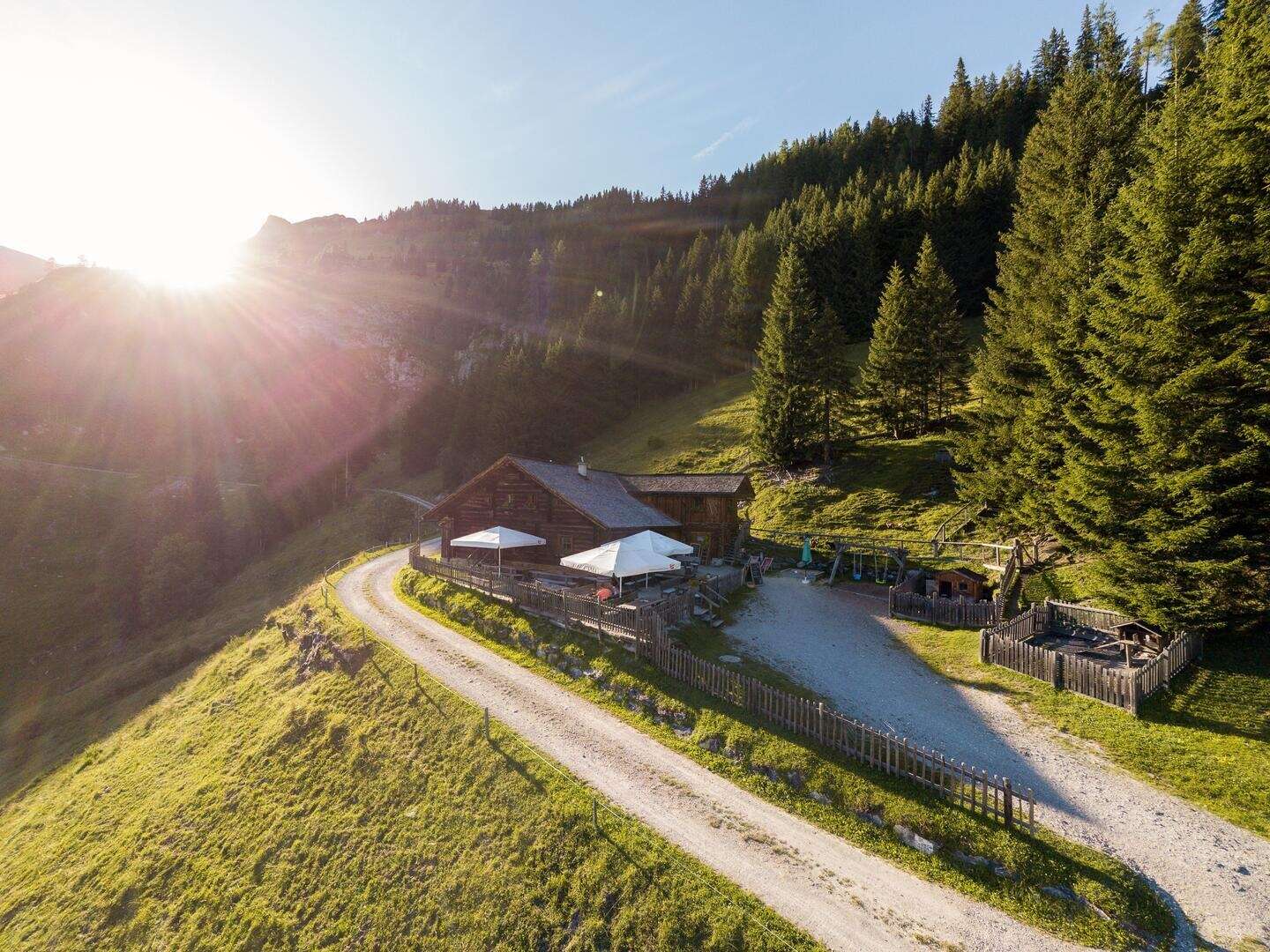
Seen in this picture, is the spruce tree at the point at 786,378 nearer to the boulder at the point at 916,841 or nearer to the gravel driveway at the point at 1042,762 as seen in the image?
the gravel driveway at the point at 1042,762

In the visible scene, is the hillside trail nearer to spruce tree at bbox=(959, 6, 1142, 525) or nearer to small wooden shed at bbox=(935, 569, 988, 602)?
small wooden shed at bbox=(935, 569, 988, 602)

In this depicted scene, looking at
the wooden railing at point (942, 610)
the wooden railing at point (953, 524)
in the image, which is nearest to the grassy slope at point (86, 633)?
the wooden railing at point (942, 610)

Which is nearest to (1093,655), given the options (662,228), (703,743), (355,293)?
(703,743)

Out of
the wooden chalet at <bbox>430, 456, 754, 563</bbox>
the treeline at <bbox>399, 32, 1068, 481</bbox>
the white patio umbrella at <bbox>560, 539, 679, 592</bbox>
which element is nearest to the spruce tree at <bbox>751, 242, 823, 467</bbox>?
the treeline at <bbox>399, 32, 1068, 481</bbox>

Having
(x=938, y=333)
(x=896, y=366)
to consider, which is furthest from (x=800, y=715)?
(x=938, y=333)

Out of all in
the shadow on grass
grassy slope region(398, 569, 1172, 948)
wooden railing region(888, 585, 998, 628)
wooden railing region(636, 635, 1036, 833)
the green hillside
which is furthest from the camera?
the green hillside

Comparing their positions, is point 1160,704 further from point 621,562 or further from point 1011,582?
point 621,562

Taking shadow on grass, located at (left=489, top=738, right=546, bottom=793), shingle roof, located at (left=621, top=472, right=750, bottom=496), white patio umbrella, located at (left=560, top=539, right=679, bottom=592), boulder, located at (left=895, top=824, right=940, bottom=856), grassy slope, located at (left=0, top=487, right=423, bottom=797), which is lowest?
grassy slope, located at (left=0, top=487, right=423, bottom=797)
